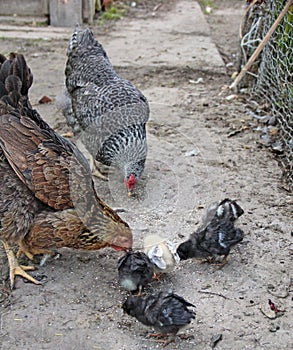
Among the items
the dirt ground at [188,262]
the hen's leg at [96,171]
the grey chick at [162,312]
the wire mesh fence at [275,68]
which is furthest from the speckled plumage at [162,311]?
the wire mesh fence at [275,68]

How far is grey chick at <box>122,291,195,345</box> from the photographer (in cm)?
290

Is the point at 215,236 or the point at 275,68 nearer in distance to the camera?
the point at 215,236

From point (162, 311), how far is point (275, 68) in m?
3.19

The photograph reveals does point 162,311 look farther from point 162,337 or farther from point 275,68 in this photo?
point 275,68

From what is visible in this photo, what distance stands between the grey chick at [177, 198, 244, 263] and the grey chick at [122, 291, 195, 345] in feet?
1.67

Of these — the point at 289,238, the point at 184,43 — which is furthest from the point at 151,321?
the point at 184,43

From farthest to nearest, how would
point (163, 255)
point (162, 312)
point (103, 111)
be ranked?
point (103, 111) < point (163, 255) < point (162, 312)

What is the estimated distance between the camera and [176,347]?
2949 millimetres

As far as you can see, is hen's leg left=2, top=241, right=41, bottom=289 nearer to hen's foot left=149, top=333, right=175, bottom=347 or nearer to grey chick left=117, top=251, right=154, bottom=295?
grey chick left=117, top=251, right=154, bottom=295

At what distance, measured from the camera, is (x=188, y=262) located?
11.9 feet

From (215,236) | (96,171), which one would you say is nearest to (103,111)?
(96,171)

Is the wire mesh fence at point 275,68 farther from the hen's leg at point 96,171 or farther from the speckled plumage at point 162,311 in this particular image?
the speckled plumage at point 162,311

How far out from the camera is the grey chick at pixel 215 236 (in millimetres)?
3500

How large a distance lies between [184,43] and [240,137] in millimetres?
2806
